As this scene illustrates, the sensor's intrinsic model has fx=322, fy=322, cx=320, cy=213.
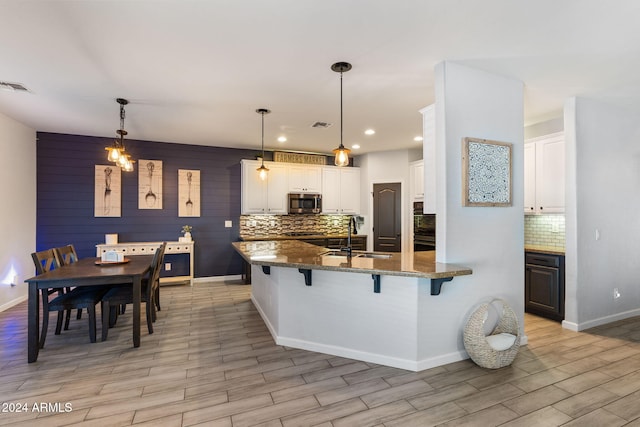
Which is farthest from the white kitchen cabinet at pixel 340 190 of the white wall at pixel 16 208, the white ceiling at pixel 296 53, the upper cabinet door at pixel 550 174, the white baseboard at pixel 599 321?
the white wall at pixel 16 208

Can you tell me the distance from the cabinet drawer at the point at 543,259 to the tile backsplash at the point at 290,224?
3.65 m

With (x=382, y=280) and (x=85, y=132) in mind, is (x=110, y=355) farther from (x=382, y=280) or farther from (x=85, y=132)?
(x=85, y=132)

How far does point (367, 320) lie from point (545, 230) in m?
3.33

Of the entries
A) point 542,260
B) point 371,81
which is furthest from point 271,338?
point 542,260

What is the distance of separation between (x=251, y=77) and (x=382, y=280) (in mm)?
2303

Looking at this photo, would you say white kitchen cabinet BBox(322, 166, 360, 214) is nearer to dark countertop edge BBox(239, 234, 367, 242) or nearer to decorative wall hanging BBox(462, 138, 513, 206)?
dark countertop edge BBox(239, 234, 367, 242)

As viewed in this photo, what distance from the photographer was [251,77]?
316cm

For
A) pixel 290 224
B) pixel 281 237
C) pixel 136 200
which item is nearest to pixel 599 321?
pixel 281 237

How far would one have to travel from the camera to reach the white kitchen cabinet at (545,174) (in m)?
4.02

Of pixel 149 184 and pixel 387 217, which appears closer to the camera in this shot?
pixel 149 184

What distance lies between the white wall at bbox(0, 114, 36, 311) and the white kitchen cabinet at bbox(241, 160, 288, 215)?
330 cm

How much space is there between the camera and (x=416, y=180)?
6285mm

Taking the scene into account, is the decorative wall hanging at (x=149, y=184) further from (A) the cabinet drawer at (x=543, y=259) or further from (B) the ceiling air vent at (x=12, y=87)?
(A) the cabinet drawer at (x=543, y=259)

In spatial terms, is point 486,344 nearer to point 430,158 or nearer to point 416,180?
point 430,158
